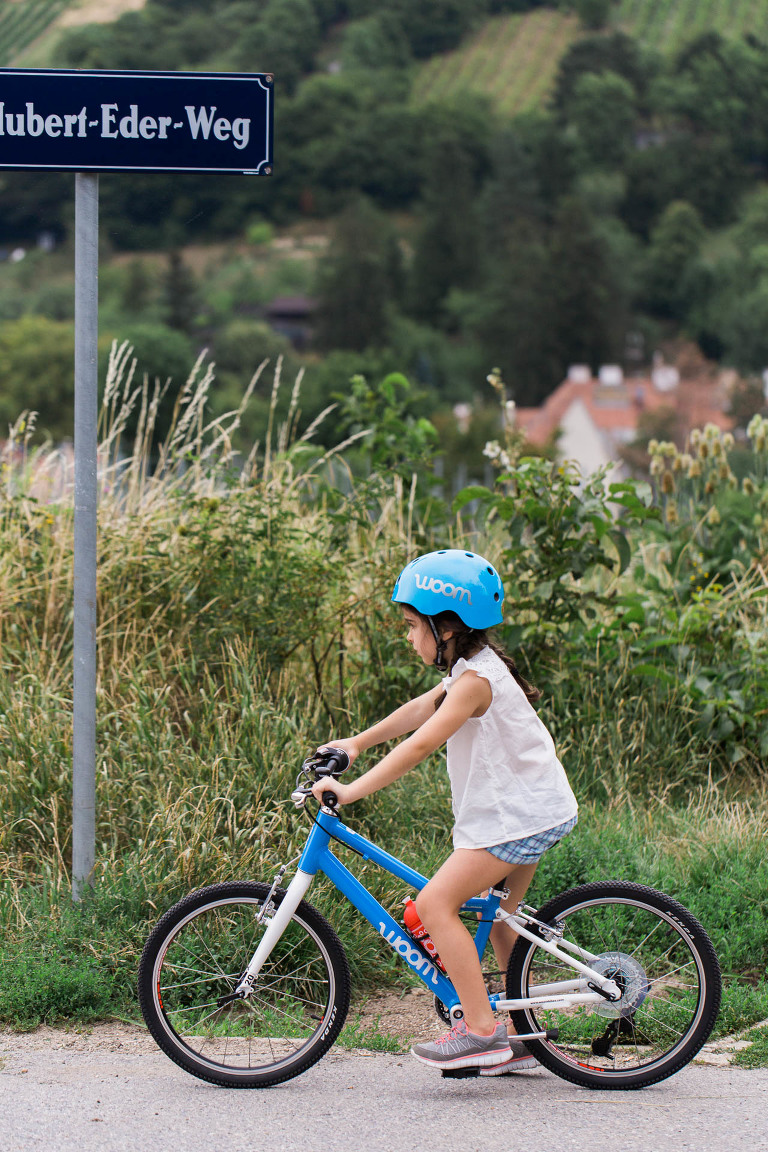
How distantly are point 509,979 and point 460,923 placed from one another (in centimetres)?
26

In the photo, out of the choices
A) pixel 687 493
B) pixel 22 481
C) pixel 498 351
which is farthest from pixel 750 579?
pixel 498 351

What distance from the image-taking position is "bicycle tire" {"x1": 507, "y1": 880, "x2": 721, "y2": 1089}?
3.27 m

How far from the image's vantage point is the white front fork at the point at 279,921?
3.27m

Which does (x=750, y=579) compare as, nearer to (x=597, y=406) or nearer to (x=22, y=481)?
(x=22, y=481)

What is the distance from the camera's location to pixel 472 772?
326cm

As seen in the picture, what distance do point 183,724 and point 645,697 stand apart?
2.03m

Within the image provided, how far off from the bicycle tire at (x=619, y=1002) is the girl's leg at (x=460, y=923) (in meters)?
0.15

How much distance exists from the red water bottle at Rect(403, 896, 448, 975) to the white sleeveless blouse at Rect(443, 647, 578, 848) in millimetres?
222

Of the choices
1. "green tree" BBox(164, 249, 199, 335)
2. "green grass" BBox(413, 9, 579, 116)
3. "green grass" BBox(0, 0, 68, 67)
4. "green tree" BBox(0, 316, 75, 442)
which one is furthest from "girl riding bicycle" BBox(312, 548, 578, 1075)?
"green grass" BBox(413, 9, 579, 116)

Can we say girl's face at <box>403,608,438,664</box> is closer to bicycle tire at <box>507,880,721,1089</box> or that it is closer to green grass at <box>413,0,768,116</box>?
A: bicycle tire at <box>507,880,721,1089</box>

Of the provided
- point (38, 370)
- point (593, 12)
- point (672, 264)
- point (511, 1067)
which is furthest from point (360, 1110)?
point (593, 12)

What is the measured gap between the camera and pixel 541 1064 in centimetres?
340

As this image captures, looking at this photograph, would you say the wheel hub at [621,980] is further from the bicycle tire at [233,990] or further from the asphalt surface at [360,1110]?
the bicycle tire at [233,990]

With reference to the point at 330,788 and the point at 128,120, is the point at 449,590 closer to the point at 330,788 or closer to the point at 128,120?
the point at 330,788
